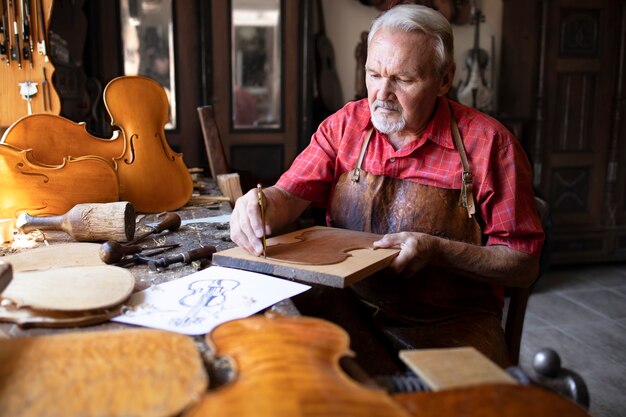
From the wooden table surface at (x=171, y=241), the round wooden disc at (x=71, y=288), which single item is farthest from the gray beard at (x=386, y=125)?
the round wooden disc at (x=71, y=288)

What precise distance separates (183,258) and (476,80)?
400 centimetres

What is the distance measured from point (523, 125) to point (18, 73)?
404 cm

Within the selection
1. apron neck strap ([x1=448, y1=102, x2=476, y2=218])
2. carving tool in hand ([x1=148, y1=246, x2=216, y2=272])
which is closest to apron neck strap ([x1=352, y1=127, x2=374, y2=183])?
apron neck strap ([x1=448, y1=102, x2=476, y2=218])

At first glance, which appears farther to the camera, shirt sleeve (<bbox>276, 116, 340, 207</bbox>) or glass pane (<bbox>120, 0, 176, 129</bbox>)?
glass pane (<bbox>120, 0, 176, 129</bbox>)

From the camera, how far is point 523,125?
17.2ft

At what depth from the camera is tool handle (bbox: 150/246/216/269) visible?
5.45 feet

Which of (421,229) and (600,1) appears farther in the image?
(600,1)

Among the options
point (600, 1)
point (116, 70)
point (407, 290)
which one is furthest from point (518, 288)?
point (600, 1)

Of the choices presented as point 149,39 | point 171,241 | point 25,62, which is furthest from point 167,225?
point 149,39

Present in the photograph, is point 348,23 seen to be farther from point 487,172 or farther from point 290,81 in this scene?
point 487,172

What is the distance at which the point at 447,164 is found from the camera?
203cm

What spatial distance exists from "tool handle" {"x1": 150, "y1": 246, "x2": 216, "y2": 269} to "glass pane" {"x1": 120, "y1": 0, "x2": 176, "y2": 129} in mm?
2936

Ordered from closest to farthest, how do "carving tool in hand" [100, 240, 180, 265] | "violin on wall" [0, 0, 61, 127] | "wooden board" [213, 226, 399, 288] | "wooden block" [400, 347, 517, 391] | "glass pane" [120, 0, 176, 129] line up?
"wooden block" [400, 347, 517, 391], "wooden board" [213, 226, 399, 288], "carving tool in hand" [100, 240, 180, 265], "violin on wall" [0, 0, 61, 127], "glass pane" [120, 0, 176, 129]

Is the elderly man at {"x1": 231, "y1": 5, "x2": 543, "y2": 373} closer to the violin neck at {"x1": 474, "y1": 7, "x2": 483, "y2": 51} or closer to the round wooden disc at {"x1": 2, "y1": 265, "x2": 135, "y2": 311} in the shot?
the round wooden disc at {"x1": 2, "y1": 265, "x2": 135, "y2": 311}
